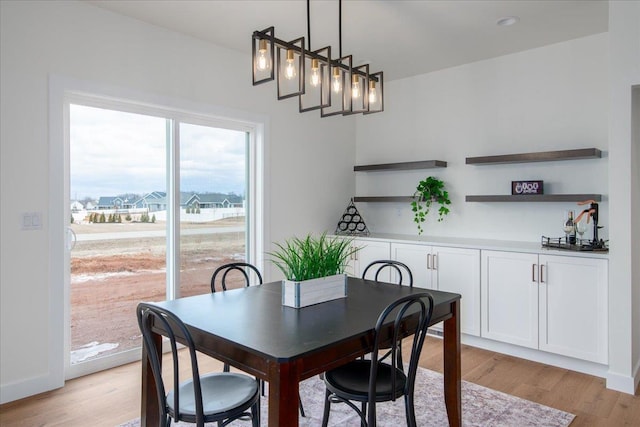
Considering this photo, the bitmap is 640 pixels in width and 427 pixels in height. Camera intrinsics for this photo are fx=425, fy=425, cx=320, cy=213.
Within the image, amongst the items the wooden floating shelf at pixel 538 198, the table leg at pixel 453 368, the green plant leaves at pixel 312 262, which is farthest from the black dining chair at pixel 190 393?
the wooden floating shelf at pixel 538 198

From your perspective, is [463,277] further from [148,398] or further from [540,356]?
[148,398]

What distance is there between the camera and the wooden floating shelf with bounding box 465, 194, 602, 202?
3.54 m

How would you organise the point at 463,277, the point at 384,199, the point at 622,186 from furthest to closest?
1. the point at 384,199
2. the point at 463,277
3. the point at 622,186

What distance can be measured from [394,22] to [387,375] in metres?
2.69

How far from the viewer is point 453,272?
391 centimetres

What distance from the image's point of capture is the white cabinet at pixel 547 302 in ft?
10.4

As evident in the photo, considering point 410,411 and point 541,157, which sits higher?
point 541,157

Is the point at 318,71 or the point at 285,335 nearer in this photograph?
the point at 285,335

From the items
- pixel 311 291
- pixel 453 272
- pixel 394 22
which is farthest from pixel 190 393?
pixel 394 22

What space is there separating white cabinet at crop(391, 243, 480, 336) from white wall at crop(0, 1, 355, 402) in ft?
7.46

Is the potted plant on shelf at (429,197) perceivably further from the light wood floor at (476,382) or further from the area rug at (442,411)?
the area rug at (442,411)

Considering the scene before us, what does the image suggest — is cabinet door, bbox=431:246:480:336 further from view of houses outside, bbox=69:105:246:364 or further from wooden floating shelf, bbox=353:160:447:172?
view of houses outside, bbox=69:105:246:364

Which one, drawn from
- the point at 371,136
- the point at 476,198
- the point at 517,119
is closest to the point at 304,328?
→ the point at 476,198

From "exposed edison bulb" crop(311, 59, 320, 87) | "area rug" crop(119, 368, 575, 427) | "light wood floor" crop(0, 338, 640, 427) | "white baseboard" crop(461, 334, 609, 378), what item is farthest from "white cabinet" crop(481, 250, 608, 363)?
"exposed edison bulb" crop(311, 59, 320, 87)
